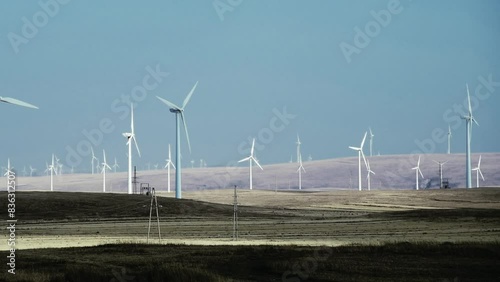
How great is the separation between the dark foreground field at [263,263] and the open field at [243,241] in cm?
3

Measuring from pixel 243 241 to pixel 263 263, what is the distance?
1331 centimetres

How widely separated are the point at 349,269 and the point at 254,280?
10.9ft

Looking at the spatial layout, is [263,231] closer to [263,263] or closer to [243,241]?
[243,241]

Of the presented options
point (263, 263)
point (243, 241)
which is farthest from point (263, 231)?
point (263, 263)

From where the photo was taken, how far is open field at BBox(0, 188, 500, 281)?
30516 mm

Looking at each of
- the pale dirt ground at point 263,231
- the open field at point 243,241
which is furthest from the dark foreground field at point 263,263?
the pale dirt ground at point 263,231

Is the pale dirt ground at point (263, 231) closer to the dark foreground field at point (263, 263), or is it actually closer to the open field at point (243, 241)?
the open field at point (243, 241)

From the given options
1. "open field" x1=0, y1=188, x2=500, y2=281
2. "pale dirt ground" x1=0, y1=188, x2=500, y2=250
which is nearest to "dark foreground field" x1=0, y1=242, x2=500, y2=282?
"open field" x1=0, y1=188, x2=500, y2=281

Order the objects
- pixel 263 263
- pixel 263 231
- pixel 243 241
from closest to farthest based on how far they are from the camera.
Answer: pixel 263 263
pixel 243 241
pixel 263 231

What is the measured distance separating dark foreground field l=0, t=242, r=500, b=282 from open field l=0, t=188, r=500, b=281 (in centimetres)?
3

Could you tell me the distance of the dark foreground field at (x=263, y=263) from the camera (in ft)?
94.8

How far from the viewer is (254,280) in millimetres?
29281

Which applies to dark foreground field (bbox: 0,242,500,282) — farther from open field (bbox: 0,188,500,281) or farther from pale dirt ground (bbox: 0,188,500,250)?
pale dirt ground (bbox: 0,188,500,250)

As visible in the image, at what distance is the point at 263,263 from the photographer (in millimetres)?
32375
